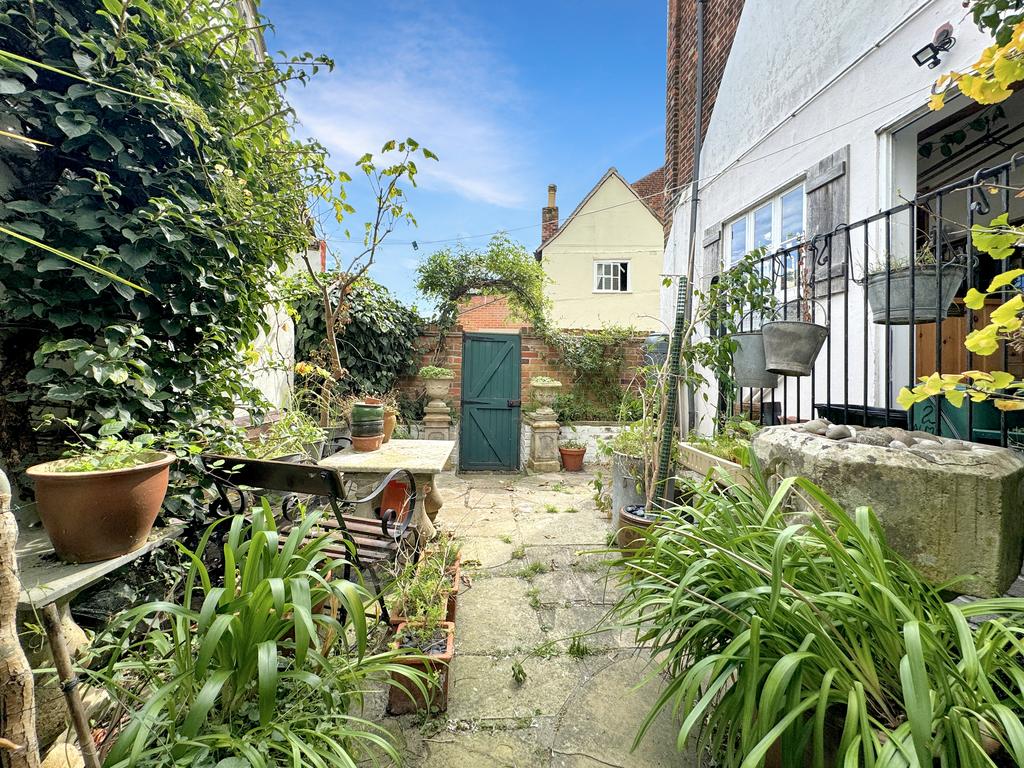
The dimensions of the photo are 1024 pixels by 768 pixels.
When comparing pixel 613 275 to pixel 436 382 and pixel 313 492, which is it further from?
pixel 313 492

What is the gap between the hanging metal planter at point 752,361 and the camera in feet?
8.45

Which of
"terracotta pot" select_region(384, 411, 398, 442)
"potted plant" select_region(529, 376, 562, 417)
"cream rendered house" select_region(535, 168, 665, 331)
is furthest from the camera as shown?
"cream rendered house" select_region(535, 168, 665, 331)

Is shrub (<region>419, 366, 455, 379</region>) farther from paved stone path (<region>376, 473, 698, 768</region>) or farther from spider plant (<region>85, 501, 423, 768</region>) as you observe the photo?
spider plant (<region>85, 501, 423, 768</region>)

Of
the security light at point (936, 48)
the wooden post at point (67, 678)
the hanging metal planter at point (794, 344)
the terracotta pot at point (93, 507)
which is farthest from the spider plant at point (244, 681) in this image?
the security light at point (936, 48)

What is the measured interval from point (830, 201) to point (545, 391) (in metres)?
3.64

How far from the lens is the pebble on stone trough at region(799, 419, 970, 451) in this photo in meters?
1.40

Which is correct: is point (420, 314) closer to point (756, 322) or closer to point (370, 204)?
point (370, 204)

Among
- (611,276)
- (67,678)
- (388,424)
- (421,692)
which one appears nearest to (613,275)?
(611,276)

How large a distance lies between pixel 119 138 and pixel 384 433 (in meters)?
2.43

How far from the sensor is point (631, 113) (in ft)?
31.5

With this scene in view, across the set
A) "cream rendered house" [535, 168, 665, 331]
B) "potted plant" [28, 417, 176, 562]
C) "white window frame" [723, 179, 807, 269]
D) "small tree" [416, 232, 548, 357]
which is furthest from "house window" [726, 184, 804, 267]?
"cream rendered house" [535, 168, 665, 331]

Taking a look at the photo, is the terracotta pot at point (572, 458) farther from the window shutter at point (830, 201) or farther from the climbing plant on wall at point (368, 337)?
the window shutter at point (830, 201)

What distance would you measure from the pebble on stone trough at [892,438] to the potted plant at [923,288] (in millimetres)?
635

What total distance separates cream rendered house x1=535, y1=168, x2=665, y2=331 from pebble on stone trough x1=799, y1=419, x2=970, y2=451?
11022 millimetres
